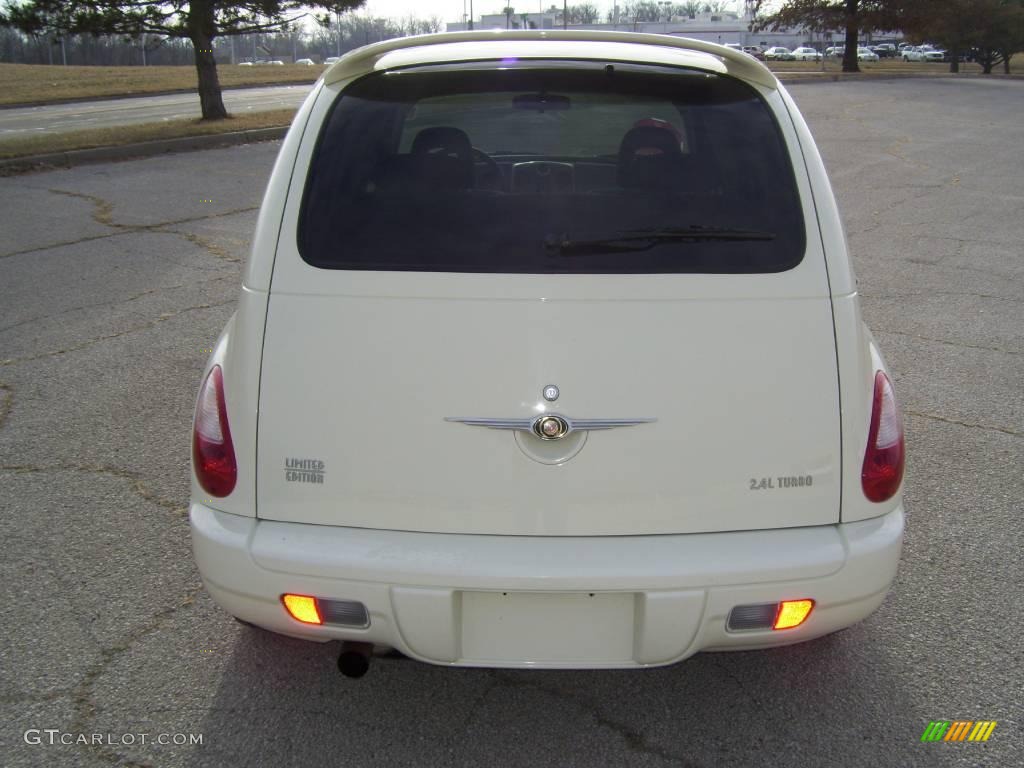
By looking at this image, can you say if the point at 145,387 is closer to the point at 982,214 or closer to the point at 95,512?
the point at 95,512

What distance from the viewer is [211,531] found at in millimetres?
2412

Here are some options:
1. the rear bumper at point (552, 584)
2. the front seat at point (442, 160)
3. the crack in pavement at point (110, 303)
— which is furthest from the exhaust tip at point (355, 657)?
the crack in pavement at point (110, 303)

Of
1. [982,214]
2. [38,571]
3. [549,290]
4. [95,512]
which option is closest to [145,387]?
[95,512]

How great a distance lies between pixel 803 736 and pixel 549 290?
139 cm

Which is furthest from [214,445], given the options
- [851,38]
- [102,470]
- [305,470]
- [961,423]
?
[851,38]

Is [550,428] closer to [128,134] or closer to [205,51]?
[128,134]

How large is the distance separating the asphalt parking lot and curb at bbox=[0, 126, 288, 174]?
22.8 feet

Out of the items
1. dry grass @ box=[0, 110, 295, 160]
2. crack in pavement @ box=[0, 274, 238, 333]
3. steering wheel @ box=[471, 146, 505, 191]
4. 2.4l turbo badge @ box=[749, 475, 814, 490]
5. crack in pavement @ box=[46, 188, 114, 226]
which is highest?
steering wheel @ box=[471, 146, 505, 191]

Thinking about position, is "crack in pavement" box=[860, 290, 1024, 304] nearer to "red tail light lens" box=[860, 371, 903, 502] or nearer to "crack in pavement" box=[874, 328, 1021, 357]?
"crack in pavement" box=[874, 328, 1021, 357]

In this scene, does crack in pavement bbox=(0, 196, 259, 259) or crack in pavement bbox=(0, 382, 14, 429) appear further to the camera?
crack in pavement bbox=(0, 196, 259, 259)

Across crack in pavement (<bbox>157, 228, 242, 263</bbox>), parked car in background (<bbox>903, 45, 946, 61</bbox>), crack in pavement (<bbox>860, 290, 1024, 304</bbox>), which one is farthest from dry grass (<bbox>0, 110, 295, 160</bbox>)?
parked car in background (<bbox>903, 45, 946, 61</bbox>)

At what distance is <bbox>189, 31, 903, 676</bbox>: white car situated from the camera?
2.27m

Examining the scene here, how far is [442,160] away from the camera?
106 inches

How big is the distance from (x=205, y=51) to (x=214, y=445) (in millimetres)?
17533
